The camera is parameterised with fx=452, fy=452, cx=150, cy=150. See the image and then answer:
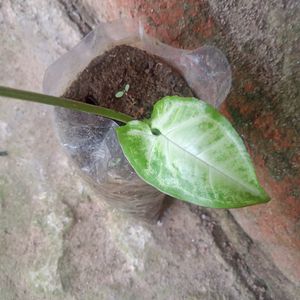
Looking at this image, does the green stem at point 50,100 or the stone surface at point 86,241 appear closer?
the green stem at point 50,100

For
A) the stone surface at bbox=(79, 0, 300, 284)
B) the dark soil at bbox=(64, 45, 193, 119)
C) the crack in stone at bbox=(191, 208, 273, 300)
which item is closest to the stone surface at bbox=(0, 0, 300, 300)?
the crack in stone at bbox=(191, 208, 273, 300)

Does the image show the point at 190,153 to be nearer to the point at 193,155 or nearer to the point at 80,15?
the point at 193,155

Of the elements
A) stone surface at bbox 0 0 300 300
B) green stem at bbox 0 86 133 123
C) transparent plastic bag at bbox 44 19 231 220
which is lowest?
stone surface at bbox 0 0 300 300

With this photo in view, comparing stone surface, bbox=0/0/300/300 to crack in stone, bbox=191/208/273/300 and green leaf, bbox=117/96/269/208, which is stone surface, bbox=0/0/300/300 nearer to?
crack in stone, bbox=191/208/273/300

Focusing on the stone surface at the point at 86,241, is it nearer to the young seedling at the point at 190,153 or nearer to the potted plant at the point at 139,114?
the potted plant at the point at 139,114

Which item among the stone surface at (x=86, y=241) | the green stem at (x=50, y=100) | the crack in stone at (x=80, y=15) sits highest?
the green stem at (x=50, y=100)

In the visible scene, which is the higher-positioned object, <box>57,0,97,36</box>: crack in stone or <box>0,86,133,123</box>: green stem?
<box>0,86,133,123</box>: green stem

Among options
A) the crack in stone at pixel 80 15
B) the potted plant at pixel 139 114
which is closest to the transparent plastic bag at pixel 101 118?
the potted plant at pixel 139 114
